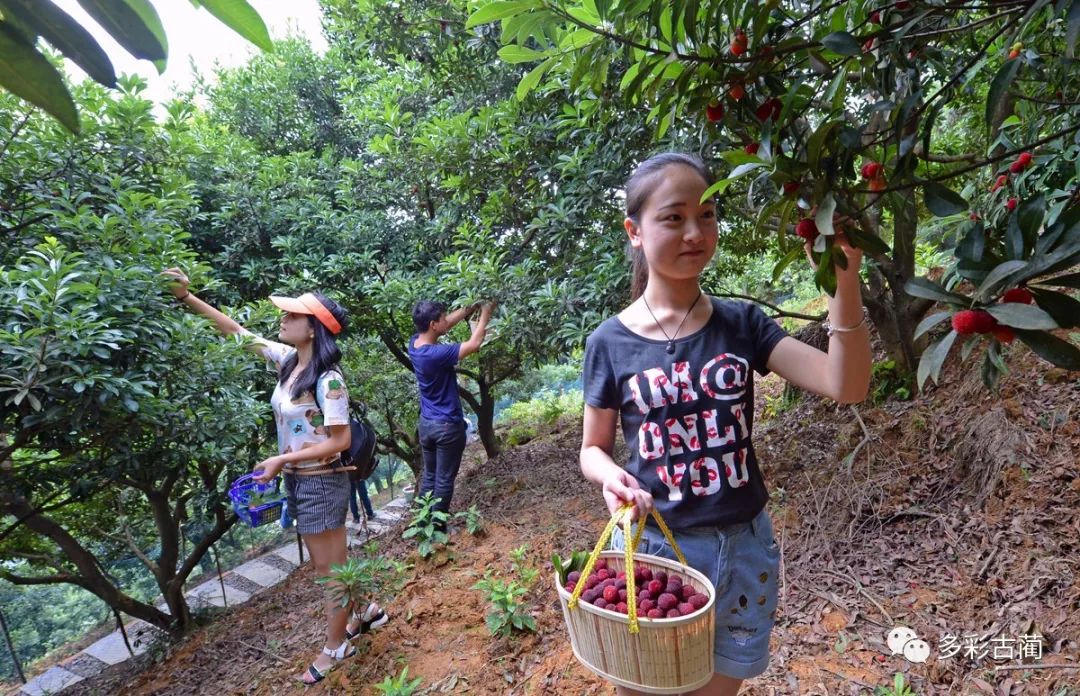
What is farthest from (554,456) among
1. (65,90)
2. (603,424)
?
(65,90)

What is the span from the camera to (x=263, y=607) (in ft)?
14.5

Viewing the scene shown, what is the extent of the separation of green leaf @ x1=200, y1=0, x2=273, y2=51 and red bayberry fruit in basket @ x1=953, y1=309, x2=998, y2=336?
0.95m

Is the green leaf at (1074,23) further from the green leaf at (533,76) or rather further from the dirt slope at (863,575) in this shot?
the dirt slope at (863,575)

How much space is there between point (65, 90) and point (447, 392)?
3.67 metres

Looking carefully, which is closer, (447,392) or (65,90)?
(65,90)

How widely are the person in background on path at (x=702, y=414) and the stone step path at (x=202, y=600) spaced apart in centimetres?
344

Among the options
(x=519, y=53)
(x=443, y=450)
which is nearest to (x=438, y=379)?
(x=443, y=450)

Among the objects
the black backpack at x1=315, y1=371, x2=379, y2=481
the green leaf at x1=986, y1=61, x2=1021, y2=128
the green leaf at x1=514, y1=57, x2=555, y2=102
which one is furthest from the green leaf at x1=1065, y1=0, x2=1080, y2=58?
the black backpack at x1=315, y1=371, x2=379, y2=481

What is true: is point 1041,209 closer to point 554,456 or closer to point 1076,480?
point 1076,480

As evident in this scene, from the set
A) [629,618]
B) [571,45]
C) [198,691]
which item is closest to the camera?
[629,618]

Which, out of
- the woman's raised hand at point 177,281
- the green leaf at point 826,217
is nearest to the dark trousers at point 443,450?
the woman's raised hand at point 177,281

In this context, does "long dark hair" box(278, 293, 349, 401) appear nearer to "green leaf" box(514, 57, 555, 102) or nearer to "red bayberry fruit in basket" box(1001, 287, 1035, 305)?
"green leaf" box(514, 57, 555, 102)

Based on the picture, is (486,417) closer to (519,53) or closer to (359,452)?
(359,452)

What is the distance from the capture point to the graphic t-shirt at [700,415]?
4.41 ft
